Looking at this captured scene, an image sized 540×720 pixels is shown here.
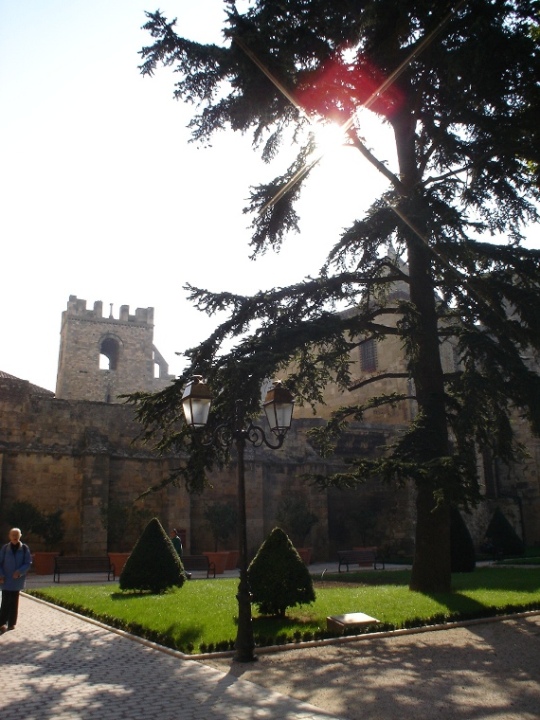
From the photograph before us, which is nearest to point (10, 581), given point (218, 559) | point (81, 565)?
point (81, 565)

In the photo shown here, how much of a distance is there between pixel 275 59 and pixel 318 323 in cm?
461

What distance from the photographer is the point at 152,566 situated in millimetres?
12656

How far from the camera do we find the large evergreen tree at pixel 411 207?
10312mm

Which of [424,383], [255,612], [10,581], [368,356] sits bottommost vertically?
[255,612]

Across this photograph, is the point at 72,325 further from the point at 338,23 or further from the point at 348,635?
the point at 348,635

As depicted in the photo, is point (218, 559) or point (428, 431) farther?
point (218, 559)

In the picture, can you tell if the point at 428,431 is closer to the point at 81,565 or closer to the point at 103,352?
the point at 81,565

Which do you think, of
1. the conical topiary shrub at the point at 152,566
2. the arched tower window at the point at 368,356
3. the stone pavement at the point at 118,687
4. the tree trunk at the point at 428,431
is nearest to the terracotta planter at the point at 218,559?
the conical topiary shrub at the point at 152,566

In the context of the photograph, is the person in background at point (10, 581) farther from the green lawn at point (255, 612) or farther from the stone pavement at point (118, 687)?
the green lawn at point (255, 612)

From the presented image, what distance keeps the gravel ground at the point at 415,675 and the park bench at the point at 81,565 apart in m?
10.4

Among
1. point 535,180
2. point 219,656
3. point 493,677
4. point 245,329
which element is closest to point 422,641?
point 493,677

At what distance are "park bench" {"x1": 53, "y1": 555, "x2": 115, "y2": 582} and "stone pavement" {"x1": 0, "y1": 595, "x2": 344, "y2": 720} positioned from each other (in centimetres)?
851

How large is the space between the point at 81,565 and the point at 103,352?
1601 inches

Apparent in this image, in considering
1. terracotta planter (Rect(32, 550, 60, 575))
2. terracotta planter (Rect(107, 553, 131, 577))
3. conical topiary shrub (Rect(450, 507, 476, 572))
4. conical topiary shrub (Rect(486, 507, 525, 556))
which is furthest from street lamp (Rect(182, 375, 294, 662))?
conical topiary shrub (Rect(486, 507, 525, 556))
